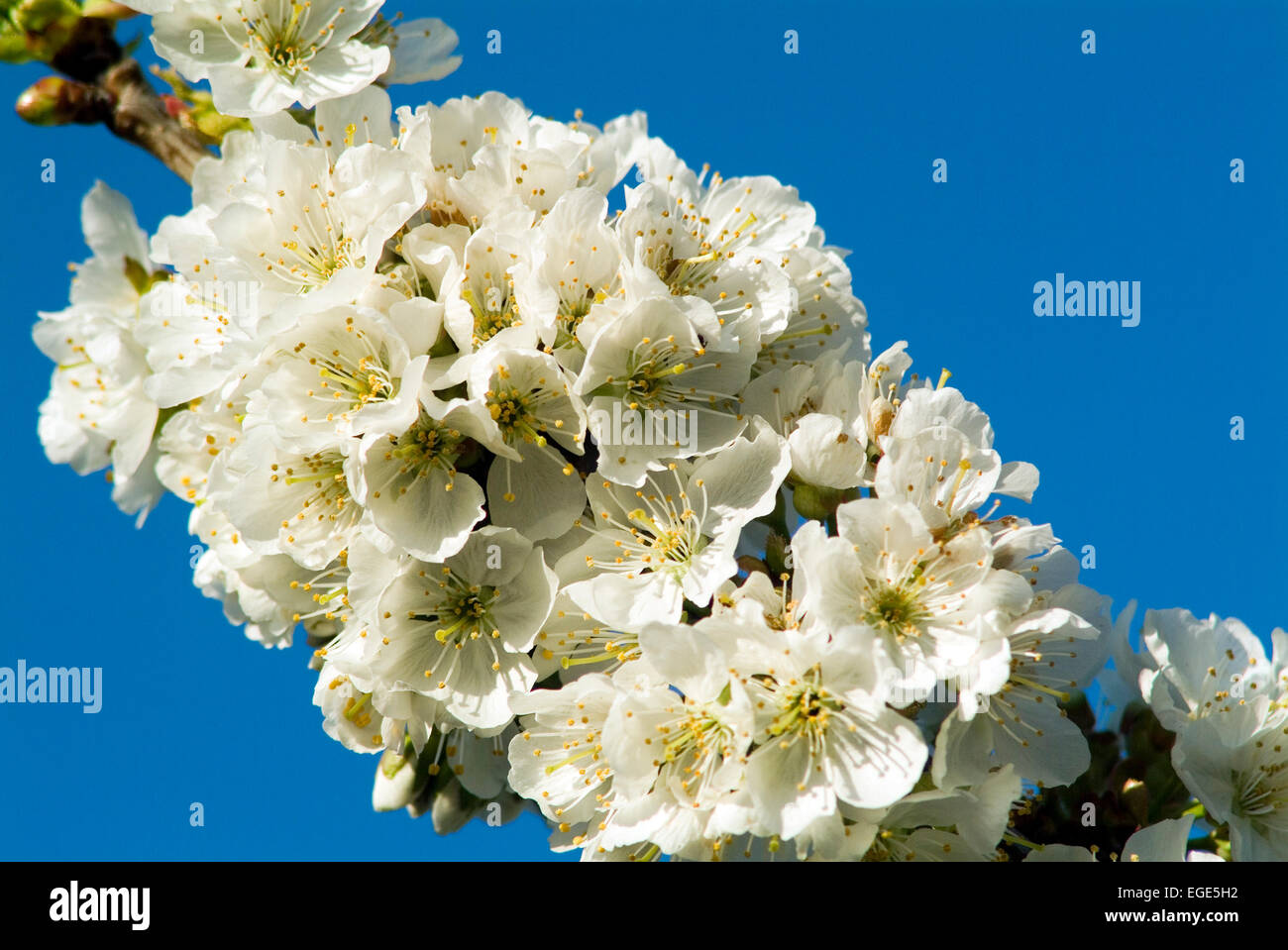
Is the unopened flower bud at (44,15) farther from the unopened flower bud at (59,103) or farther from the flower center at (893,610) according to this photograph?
the flower center at (893,610)

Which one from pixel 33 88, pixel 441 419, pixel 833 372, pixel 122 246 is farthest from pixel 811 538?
pixel 122 246

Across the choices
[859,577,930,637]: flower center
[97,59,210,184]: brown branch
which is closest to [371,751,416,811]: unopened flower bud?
[859,577,930,637]: flower center

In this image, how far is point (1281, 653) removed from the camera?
3.30 metres

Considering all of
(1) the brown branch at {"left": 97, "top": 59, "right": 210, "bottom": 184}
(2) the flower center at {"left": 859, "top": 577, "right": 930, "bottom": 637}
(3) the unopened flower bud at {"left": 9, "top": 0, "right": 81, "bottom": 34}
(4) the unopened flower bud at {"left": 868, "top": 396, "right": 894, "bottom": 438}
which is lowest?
(2) the flower center at {"left": 859, "top": 577, "right": 930, "bottom": 637}

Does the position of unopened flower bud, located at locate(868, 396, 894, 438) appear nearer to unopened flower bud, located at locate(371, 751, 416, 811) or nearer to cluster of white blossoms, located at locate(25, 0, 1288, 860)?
cluster of white blossoms, located at locate(25, 0, 1288, 860)

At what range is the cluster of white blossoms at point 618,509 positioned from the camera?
268 centimetres

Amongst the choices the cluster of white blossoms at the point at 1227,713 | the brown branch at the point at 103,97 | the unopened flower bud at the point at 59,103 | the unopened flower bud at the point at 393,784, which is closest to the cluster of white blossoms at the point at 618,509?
the cluster of white blossoms at the point at 1227,713

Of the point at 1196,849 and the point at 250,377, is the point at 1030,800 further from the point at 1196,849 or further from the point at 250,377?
the point at 250,377

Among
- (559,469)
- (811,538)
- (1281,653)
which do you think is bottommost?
(1281,653)

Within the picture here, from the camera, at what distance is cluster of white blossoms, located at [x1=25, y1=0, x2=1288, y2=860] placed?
2678mm

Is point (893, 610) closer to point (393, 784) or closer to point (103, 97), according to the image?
point (393, 784)

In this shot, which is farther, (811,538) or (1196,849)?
(1196,849)
